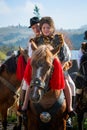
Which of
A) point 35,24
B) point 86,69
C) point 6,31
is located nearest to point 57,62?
point 35,24

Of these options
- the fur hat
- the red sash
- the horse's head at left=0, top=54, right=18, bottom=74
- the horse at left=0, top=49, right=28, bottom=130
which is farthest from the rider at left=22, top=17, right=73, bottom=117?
the horse at left=0, top=49, right=28, bottom=130

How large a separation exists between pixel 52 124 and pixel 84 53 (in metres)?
3.40

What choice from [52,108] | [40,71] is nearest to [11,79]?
[52,108]

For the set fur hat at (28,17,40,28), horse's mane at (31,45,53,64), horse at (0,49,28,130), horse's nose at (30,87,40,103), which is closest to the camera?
horse's nose at (30,87,40,103)

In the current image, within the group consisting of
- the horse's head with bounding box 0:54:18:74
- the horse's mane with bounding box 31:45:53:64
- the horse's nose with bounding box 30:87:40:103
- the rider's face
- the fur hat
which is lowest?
the horse's nose with bounding box 30:87:40:103

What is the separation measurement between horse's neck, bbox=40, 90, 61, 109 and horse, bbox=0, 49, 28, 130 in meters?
3.05

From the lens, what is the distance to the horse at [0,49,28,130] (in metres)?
8.49

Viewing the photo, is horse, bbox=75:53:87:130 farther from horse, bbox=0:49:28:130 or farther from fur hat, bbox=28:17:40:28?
fur hat, bbox=28:17:40:28

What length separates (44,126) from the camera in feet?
18.3

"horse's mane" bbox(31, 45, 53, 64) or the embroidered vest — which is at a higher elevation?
the embroidered vest

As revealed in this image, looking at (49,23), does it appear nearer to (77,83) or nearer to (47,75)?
(47,75)

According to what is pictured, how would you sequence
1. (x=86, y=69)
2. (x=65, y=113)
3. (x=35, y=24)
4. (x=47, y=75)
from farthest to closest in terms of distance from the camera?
(x=86, y=69) < (x=35, y=24) < (x=65, y=113) < (x=47, y=75)

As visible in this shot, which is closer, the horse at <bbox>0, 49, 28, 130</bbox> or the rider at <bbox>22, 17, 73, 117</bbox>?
the rider at <bbox>22, 17, 73, 117</bbox>

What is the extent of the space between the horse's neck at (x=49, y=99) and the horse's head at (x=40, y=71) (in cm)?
21
